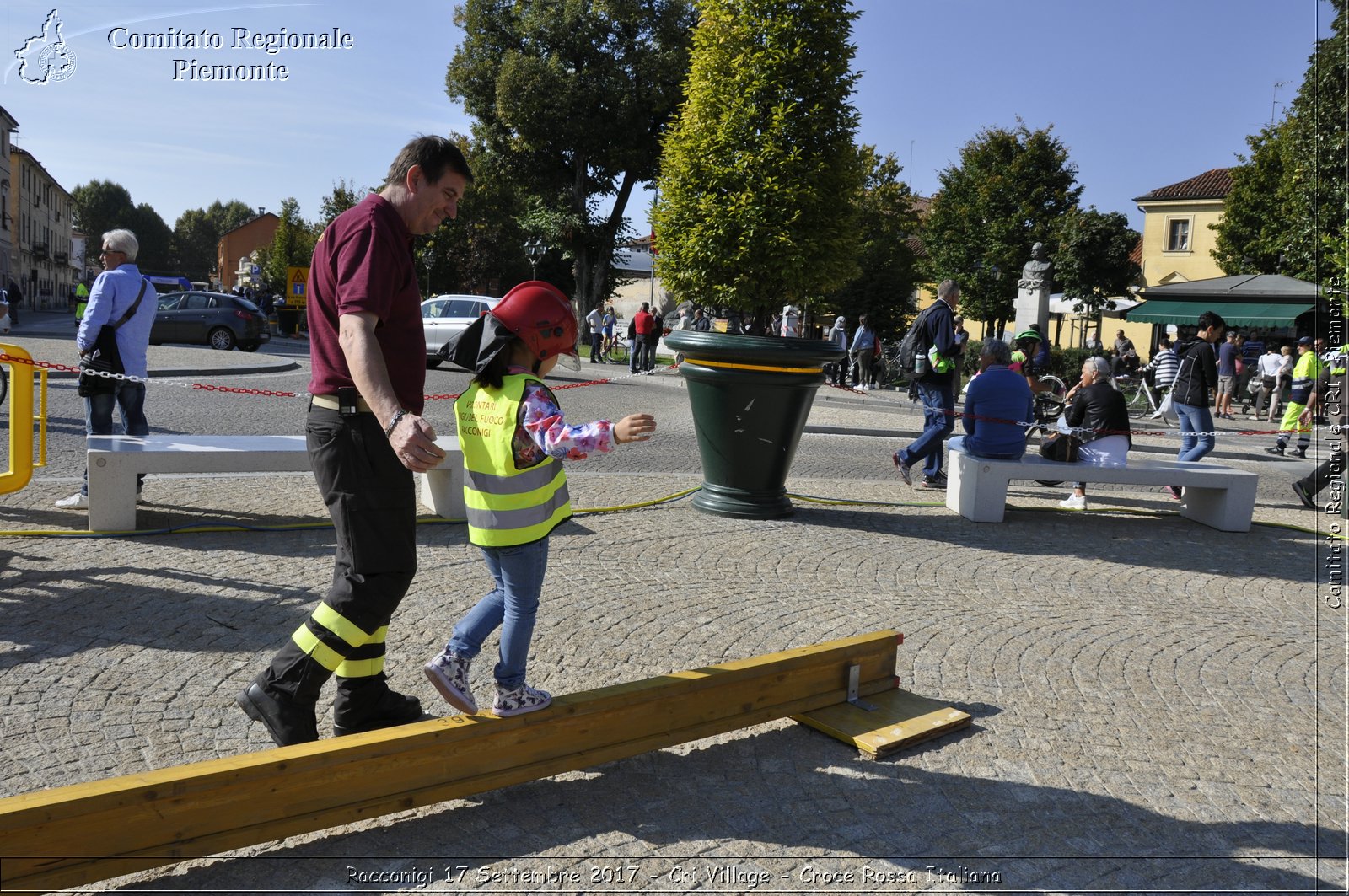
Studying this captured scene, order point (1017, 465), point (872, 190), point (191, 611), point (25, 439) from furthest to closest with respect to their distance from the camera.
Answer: point (872, 190) < point (1017, 465) < point (25, 439) < point (191, 611)

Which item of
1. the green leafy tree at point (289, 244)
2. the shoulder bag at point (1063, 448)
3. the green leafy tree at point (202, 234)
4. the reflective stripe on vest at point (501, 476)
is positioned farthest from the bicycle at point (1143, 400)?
the green leafy tree at point (202, 234)

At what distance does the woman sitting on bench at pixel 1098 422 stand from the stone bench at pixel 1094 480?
0.63ft

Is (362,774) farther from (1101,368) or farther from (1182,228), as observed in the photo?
(1182,228)

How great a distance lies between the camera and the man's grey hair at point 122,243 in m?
6.98

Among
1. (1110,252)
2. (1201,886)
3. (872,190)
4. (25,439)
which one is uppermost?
(872,190)

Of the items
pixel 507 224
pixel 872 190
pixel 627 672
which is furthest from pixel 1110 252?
pixel 627 672

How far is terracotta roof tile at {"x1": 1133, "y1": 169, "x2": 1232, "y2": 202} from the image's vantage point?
5294 cm

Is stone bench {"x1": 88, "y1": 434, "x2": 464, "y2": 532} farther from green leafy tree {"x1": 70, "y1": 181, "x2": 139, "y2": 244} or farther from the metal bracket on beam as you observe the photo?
green leafy tree {"x1": 70, "y1": 181, "x2": 139, "y2": 244}

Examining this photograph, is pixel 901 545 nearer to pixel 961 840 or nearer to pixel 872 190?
pixel 961 840

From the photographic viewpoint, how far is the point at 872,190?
145 feet

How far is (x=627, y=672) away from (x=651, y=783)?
1.04 meters

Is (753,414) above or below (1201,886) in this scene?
above

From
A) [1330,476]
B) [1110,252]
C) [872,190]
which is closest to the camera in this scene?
[1330,476]

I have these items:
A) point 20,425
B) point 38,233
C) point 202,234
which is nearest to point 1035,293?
point 20,425
